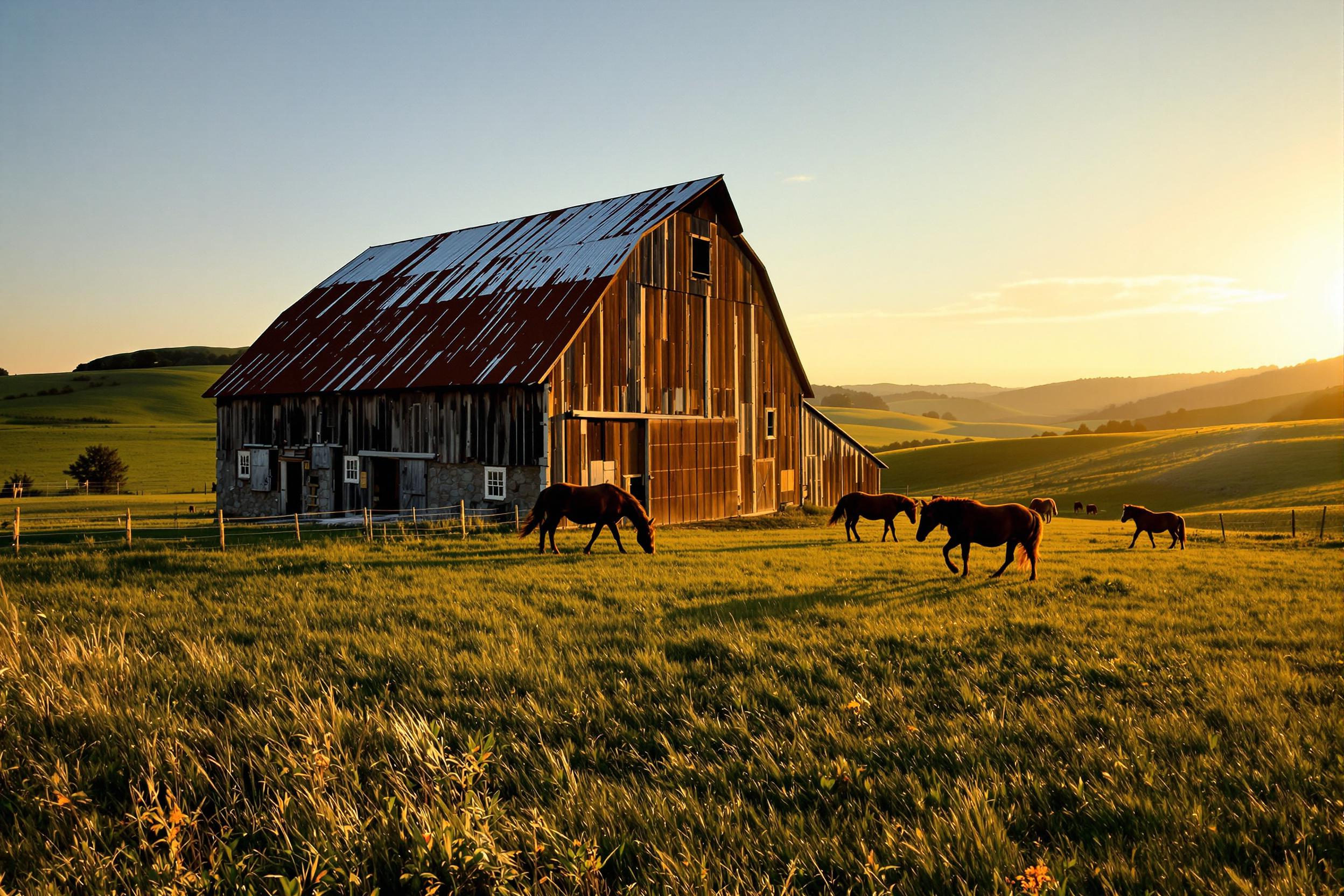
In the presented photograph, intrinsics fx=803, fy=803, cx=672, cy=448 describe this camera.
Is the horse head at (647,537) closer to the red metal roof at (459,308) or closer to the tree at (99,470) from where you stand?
the red metal roof at (459,308)

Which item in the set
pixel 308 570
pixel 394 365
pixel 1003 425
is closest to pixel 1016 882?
pixel 308 570

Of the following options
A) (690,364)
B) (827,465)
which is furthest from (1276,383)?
(690,364)

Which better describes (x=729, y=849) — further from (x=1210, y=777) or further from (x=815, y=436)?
(x=815, y=436)

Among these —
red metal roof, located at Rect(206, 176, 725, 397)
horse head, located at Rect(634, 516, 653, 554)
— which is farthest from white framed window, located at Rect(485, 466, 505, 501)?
horse head, located at Rect(634, 516, 653, 554)

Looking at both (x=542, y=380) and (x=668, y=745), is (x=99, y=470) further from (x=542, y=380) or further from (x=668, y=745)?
(x=668, y=745)

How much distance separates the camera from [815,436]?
34375 mm

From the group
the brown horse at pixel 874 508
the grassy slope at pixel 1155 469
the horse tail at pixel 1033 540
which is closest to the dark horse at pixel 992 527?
the horse tail at pixel 1033 540

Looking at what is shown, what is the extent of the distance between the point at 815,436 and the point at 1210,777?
29517mm

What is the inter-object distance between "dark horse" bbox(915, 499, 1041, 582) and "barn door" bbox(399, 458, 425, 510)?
54.2 feet

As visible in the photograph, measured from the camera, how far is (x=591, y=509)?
1825cm

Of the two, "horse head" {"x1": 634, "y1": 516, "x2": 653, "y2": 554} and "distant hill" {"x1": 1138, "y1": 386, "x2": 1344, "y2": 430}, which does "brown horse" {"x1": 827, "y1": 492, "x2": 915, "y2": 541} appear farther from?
"distant hill" {"x1": 1138, "y1": 386, "x2": 1344, "y2": 430}

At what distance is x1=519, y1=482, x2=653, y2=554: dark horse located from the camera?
59.8 ft

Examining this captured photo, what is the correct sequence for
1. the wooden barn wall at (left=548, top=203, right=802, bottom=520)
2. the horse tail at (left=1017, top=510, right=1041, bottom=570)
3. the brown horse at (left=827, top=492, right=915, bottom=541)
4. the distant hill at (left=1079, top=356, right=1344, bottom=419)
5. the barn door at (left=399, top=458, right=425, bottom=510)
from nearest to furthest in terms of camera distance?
the horse tail at (left=1017, top=510, right=1041, bottom=570) → the brown horse at (left=827, top=492, right=915, bottom=541) → the wooden barn wall at (left=548, top=203, right=802, bottom=520) → the barn door at (left=399, top=458, right=425, bottom=510) → the distant hill at (left=1079, top=356, right=1344, bottom=419)

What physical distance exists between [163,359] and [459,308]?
143 m
